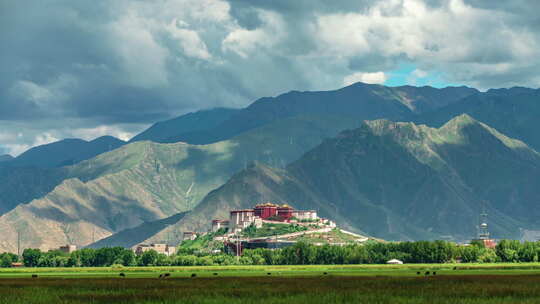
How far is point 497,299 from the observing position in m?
117

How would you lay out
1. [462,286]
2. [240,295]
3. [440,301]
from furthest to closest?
1. [462,286]
2. [240,295]
3. [440,301]

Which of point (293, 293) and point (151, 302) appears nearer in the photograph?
point (151, 302)

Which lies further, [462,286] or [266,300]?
[462,286]

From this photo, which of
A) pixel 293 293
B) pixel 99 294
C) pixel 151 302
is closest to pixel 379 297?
pixel 293 293

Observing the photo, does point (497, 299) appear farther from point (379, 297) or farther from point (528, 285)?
point (528, 285)

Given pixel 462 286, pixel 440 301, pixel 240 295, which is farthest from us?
pixel 462 286

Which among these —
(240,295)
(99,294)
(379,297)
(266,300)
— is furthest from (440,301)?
(99,294)

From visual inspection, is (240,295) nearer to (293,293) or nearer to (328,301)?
(293,293)

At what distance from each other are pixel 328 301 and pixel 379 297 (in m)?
7.80

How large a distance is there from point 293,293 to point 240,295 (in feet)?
25.9

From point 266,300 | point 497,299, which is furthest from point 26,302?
point 497,299

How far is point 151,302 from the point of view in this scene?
116125 millimetres

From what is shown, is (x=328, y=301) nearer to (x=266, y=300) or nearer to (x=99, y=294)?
(x=266, y=300)

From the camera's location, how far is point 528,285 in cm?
14362
